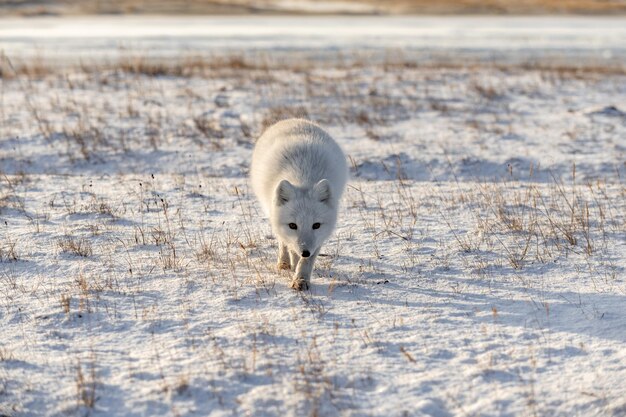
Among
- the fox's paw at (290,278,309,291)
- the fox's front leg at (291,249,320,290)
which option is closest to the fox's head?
the fox's front leg at (291,249,320,290)

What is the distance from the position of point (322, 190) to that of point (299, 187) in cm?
21

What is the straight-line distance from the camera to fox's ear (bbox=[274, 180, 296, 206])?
6.04 meters

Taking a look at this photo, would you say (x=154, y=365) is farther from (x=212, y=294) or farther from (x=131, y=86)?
(x=131, y=86)

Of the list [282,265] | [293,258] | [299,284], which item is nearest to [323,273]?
[293,258]

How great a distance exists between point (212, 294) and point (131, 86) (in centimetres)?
1145

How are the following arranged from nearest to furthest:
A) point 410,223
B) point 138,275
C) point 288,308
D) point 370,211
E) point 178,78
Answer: point 288,308
point 138,275
point 410,223
point 370,211
point 178,78

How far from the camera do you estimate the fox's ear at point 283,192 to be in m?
6.04

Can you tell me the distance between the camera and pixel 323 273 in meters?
6.60

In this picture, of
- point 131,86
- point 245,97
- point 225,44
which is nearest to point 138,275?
point 245,97

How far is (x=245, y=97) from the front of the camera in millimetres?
15289

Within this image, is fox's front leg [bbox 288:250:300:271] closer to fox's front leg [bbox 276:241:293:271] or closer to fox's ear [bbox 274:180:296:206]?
fox's front leg [bbox 276:241:293:271]

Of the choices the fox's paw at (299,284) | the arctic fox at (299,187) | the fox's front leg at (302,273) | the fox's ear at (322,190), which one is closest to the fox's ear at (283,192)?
the arctic fox at (299,187)

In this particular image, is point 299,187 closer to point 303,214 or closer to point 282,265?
point 303,214

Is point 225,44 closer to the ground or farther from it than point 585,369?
closer to the ground
